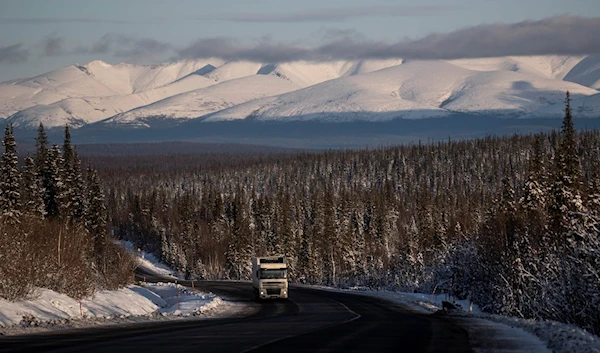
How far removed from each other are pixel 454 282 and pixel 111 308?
3585 centimetres

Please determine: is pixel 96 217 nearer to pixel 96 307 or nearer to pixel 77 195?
pixel 77 195

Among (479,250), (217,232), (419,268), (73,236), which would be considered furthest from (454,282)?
(217,232)

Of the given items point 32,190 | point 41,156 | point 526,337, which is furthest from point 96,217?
point 526,337

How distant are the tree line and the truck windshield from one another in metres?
9.24

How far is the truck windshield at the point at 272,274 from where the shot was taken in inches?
2207

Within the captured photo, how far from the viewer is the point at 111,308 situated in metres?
41.7

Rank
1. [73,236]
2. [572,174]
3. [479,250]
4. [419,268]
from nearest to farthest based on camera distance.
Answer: [73,236]
[572,174]
[479,250]
[419,268]

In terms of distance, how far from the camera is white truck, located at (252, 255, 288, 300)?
55.7 meters

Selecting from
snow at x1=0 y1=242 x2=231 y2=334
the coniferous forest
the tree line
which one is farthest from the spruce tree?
snow at x1=0 y1=242 x2=231 y2=334

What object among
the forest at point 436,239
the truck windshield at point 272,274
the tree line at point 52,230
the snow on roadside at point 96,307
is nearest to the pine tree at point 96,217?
the tree line at point 52,230

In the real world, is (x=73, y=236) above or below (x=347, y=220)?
above

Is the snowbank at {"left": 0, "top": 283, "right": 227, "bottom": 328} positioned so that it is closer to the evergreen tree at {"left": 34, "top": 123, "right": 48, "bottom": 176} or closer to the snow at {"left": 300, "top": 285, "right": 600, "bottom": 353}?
the snow at {"left": 300, "top": 285, "right": 600, "bottom": 353}

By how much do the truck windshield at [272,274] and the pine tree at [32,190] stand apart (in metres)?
17.5

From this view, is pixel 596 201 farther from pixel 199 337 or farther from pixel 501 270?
pixel 199 337
